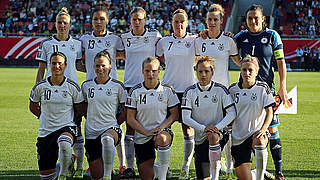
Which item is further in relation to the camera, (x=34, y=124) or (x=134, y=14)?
(x=34, y=124)

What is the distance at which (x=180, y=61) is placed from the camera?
5.44m

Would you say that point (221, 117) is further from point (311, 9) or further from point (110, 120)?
point (311, 9)

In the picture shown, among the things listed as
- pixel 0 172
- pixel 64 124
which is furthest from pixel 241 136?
pixel 0 172

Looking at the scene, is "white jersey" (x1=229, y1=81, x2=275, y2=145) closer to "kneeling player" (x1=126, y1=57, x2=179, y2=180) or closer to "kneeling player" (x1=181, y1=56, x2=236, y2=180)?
"kneeling player" (x1=181, y1=56, x2=236, y2=180)

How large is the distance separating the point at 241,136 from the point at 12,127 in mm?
5308

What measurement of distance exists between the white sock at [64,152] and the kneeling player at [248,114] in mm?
1731

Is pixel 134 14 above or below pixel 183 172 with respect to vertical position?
above

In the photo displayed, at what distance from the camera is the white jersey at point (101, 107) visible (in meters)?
4.97

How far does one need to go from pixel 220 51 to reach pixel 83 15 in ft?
Answer: 82.9

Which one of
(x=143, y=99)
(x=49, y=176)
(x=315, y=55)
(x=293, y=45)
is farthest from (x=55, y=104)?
(x=315, y=55)

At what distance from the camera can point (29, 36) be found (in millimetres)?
26250

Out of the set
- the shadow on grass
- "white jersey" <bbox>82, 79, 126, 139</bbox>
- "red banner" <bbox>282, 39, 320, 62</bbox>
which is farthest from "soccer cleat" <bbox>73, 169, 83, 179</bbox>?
"red banner" <bbox>282, 39, 320, 62</bbox>

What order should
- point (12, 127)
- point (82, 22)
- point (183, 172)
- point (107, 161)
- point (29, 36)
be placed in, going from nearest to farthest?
point (107, 161) → point (183, 172) → point (12, 127) → point (29, 36) → point (82, 22)

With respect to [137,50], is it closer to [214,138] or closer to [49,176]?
[214,138]
